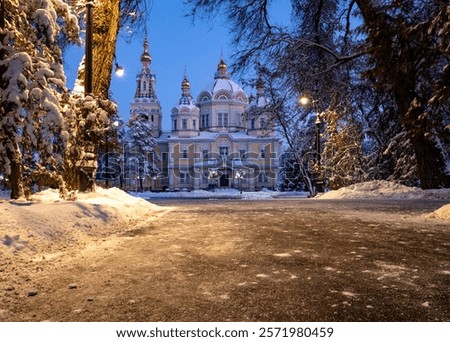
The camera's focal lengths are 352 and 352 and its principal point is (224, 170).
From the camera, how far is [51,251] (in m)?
3.77

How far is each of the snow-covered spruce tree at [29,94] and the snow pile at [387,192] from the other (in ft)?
35.9

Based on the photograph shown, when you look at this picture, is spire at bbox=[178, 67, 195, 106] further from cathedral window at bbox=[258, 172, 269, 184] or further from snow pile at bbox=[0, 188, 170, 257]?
snow pile at bbox=[0, 188, 170, 257]

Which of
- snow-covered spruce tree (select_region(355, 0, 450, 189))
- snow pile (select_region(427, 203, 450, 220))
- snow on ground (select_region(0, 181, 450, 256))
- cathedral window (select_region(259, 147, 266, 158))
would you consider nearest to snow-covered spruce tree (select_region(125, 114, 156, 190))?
cathedral window (select_region(259, 147, 266, 158))

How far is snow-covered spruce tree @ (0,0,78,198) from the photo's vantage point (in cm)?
585

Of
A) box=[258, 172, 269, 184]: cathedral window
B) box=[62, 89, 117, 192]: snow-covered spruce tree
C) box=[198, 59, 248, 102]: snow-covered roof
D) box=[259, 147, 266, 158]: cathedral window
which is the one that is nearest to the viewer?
box=[62, 89, 117, 192]: snow-covered spruce tree

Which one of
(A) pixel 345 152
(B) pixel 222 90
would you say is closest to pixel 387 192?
(A) pixel 345 152

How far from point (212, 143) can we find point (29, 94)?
61823 millimetres

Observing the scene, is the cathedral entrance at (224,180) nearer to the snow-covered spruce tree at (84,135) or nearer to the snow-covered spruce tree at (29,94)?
the snow-covered spruce tree at (84,135)

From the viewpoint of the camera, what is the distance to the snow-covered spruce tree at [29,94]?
585 cm

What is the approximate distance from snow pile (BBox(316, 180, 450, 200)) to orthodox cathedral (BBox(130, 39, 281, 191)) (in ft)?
158

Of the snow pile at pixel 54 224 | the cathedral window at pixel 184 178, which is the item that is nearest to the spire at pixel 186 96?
the cathedral window at pixel 184 178
